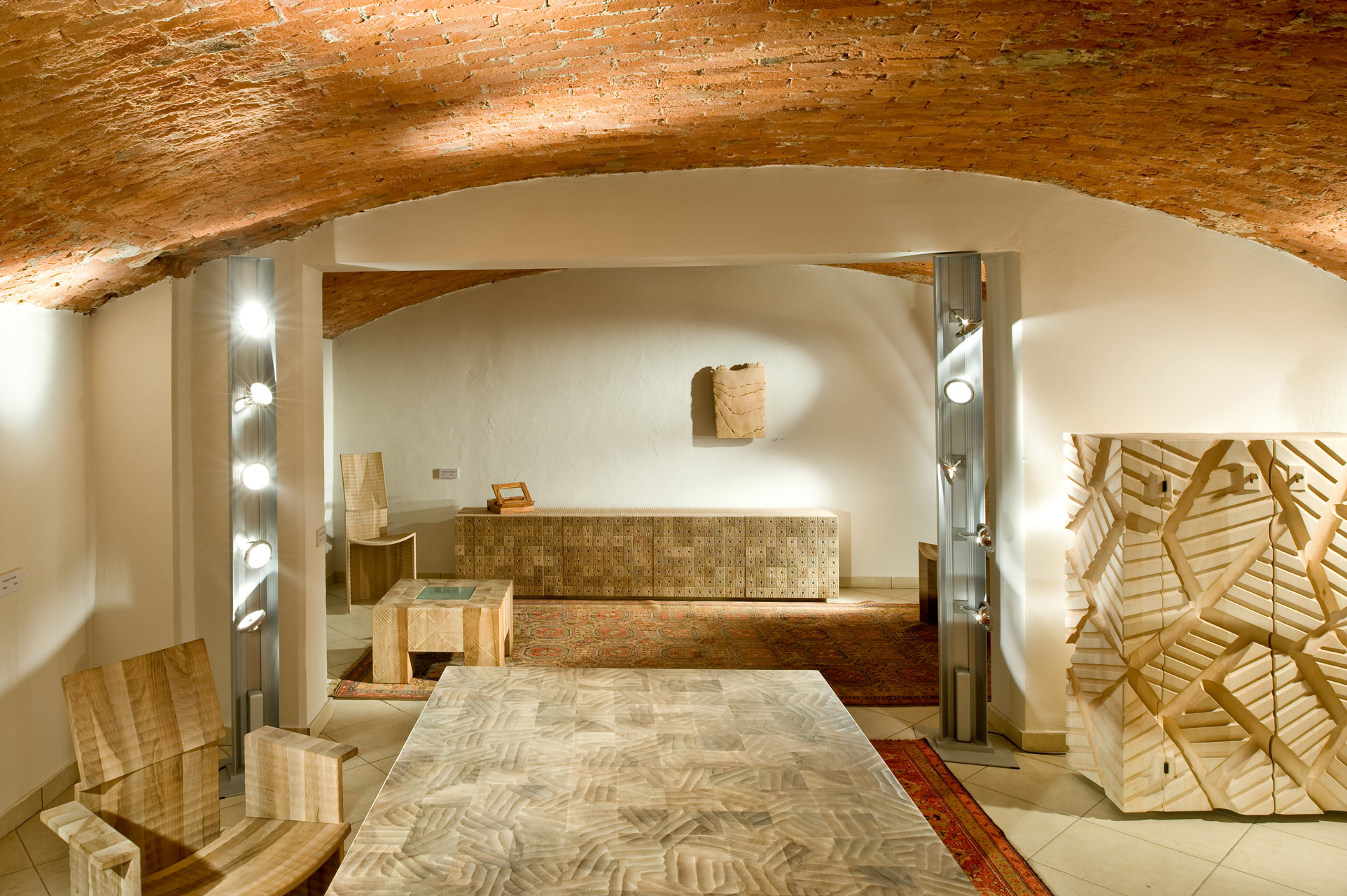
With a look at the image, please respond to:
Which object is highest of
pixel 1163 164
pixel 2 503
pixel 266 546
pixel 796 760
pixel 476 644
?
pixel 1163 164

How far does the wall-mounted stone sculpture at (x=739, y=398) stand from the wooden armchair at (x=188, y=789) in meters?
4.91

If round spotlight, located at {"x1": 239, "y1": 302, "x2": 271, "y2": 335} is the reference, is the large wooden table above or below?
below

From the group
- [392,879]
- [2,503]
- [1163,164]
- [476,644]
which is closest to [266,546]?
[2,503]

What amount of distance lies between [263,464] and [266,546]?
15.2 inches

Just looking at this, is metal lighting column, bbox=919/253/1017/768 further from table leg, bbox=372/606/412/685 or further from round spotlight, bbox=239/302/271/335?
round spotlight, bbox=239/302/271/335

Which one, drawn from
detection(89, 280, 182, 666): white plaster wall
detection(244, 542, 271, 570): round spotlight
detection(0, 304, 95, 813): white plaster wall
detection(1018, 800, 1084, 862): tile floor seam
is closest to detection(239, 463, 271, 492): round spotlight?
detection(244, 542, 271, 570): round spotlight

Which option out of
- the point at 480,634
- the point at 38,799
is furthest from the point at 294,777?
the point at 480,634

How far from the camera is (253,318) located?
362 centimetres

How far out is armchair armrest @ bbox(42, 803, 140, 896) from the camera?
5.80 ft

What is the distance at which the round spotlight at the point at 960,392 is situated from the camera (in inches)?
147

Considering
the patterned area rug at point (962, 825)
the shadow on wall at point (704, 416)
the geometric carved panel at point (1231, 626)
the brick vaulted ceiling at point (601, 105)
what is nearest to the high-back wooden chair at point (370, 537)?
the shadow on wall at point (704, 416)

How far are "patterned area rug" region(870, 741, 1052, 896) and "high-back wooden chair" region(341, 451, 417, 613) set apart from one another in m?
4.48

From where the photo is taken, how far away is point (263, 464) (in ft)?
11.9

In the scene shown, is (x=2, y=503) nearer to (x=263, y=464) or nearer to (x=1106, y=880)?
(x=263, y=464)
